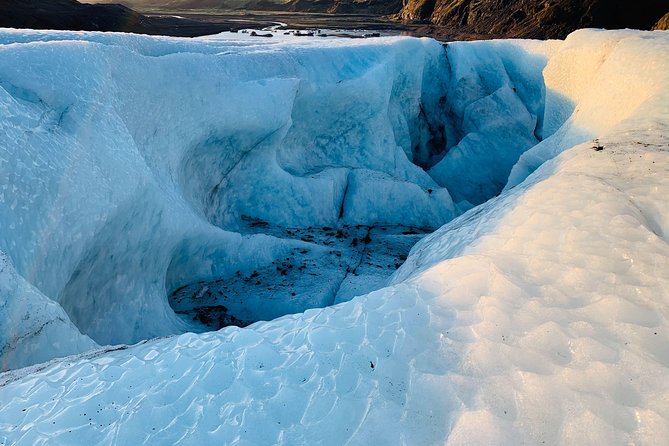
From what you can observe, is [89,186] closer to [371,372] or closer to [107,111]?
[107,111]

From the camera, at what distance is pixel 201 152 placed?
6582 millimetres

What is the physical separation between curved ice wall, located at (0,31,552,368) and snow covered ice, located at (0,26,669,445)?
27 millimetres

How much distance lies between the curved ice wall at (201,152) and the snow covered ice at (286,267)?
0.09ft

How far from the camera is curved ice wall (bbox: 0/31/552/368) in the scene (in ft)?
11.0

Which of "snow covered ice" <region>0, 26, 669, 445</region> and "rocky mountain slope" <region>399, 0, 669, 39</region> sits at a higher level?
"snow covered ice" <region>0, 26, 669, 445</region>

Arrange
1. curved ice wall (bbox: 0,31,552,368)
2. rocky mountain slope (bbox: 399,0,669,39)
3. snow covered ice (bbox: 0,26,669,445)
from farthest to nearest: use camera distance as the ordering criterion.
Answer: rocky mountain slope (bbox: 399,0,669,39)
curved ice wall (bbox: 0,31,552,368)
snow covered ice (bbox: 0,26,669,445)

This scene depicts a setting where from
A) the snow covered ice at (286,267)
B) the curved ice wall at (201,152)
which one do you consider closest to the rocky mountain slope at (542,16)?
the curved ice wall at (201,152)

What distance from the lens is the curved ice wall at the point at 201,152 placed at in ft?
11.0

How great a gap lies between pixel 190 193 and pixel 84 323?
2.73 m

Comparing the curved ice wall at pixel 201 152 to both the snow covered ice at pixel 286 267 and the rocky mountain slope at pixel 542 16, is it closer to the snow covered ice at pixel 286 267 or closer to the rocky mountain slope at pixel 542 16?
the snow covered ice at pixel 286 267

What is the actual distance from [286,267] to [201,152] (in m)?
2.08

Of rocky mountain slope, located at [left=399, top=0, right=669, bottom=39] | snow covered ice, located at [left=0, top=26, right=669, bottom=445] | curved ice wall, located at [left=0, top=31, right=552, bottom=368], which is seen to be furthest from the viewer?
rocky mountain slope, located at [left=399, top=0, right=669, bottom=39]

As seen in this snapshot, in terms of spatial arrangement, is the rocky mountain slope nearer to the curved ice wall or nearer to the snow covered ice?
the curved ice wall

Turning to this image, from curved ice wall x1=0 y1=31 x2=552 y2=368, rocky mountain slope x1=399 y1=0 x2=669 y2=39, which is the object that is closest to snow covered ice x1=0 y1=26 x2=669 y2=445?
curved ice wall x1=0 y1=31 x2=552 y2=368
